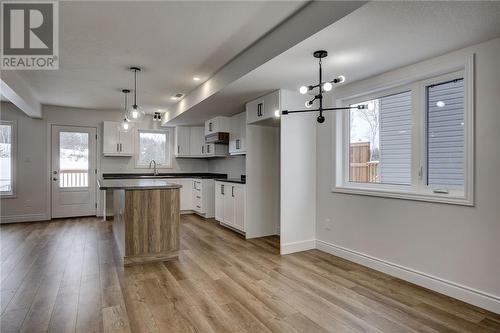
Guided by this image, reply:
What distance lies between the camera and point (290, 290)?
2902 mm

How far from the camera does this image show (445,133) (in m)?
2.98

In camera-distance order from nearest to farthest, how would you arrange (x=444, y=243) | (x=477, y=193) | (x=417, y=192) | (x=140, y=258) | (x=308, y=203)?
1. (x=477, y=193)
2. (x=444, y=243)
3. (x=417, y=192)
4. (x=140, y=258)
5. (x=308, y=203)

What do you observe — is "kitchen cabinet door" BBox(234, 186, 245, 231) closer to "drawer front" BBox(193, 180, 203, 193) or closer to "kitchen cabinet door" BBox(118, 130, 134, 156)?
"drawer front" BBox(193, 180, 203, 193)

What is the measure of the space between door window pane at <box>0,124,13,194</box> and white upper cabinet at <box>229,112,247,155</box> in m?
4.79

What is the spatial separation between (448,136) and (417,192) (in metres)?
0.66

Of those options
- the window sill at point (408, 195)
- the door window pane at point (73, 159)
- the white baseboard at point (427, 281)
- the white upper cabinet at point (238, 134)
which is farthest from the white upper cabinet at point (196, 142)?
the white baseboard at point (427, 281)

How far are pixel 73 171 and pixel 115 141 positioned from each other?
1180 millimetres

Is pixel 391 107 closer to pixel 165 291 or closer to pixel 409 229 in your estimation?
pixel 409 229

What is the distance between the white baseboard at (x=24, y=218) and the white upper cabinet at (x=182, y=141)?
327cm

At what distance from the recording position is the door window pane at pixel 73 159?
668 cm

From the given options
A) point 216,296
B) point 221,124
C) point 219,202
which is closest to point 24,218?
point 219,202

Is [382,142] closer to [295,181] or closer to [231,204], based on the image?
[295,181]

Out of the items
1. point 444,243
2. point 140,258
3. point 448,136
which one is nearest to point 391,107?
point 448,136

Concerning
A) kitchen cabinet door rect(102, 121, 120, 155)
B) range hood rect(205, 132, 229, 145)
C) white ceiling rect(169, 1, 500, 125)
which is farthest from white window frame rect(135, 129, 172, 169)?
white ceiling rect(169, 1, 500, 125)
